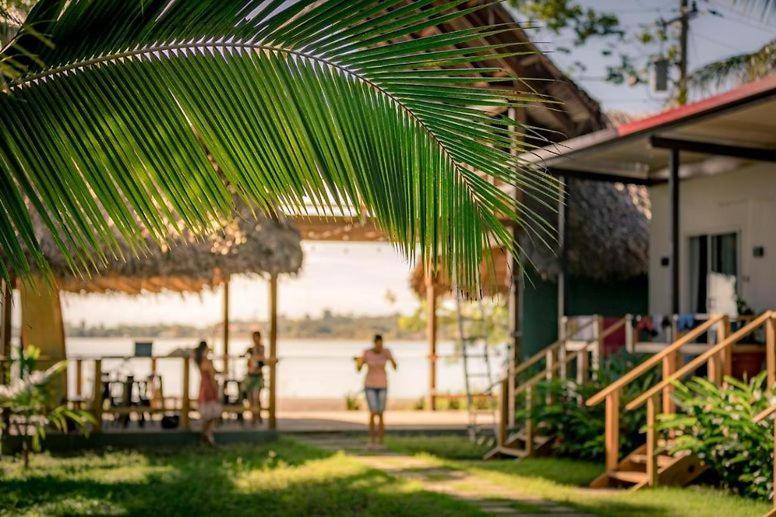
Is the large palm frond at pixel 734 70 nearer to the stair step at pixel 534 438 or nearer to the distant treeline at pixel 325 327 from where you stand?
the stair step at pixel 534 438

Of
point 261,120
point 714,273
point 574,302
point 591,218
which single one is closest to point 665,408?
point 714,273

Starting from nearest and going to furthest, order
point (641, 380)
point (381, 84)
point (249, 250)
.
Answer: point (381, 84), point (641, 380), point (249, 250)

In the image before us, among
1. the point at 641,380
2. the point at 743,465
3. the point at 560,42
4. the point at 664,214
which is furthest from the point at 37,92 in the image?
the point at 560,42

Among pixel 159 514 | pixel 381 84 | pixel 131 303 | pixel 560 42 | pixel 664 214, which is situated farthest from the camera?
pixel 560 42

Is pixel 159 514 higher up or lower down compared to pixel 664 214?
lower down

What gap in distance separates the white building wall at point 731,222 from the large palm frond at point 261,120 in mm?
10736

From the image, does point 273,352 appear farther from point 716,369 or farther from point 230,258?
point 716,369

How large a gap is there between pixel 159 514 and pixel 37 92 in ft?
21.0

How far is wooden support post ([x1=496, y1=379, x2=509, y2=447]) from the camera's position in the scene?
43.4ft

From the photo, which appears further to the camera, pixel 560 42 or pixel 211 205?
pixel 560 42

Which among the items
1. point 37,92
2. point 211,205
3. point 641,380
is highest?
point 37,92

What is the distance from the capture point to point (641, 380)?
11.9 m

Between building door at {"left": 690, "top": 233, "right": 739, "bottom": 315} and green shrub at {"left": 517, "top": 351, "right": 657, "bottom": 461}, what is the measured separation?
1.95 meters

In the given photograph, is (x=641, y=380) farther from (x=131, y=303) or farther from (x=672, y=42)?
(x=672, y=42)
